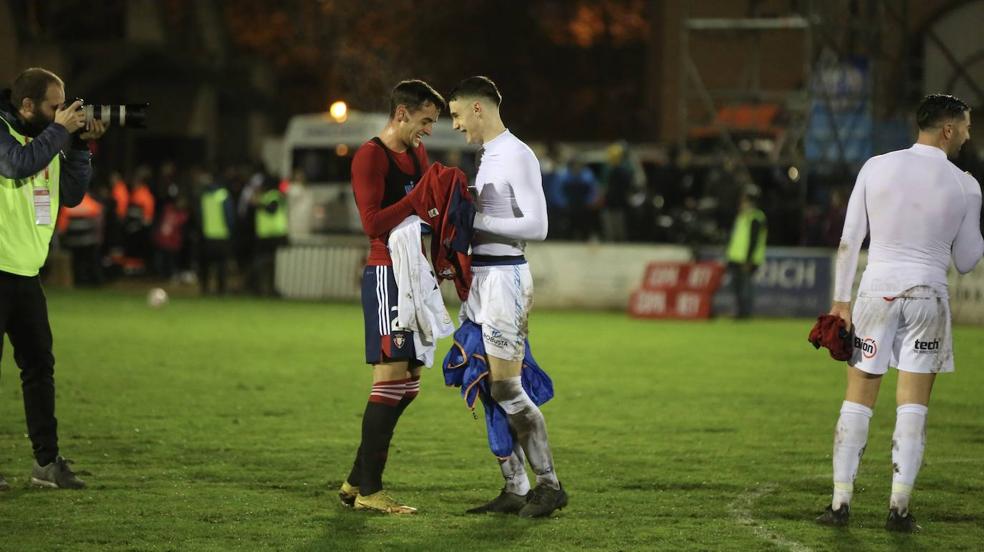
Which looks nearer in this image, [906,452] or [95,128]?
[906,452]

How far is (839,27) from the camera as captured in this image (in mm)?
26312

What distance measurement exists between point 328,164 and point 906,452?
2385 cm

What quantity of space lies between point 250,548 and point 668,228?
2045cm

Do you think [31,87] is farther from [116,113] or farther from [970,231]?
[970,231]

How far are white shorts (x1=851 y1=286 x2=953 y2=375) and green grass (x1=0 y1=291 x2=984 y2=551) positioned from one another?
0.83 m

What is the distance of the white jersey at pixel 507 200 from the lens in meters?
7.60

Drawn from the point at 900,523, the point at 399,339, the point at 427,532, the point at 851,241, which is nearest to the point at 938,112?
the point at 851,241

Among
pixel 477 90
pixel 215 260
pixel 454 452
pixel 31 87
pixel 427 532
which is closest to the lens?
pixel 427 532

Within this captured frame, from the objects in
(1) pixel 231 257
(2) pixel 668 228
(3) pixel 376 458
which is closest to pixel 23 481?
(3) pixel 376 458

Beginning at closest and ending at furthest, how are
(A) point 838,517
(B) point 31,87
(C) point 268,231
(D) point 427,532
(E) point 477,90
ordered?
(D) point 427,532 < (A) point 838,517 < (E) point 477,90 < (B) point 31,87 < (C) point 268,231

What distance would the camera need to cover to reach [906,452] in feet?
24.7

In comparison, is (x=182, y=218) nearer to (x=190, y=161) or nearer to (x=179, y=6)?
(x=190, y=161)

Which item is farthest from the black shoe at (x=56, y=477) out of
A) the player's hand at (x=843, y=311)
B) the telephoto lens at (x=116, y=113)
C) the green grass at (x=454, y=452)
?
the player's hand at (x=843, y=311)

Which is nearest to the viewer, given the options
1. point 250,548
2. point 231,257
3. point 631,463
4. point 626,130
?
point 250,548
